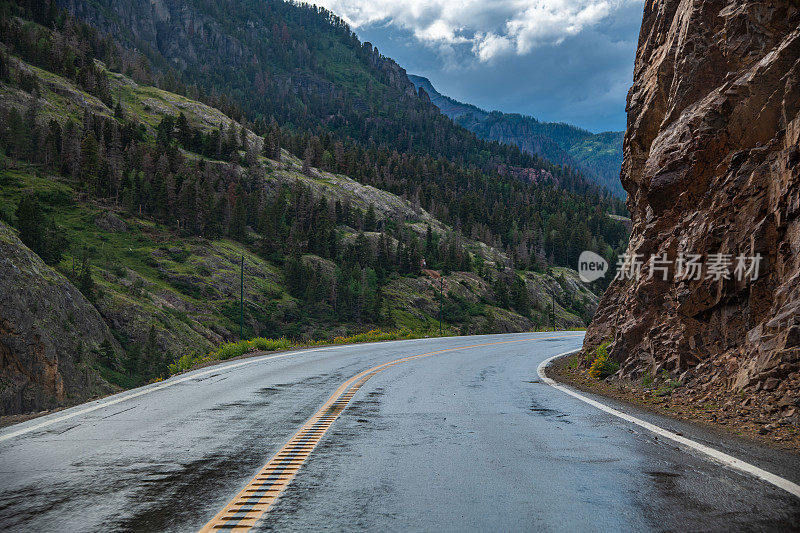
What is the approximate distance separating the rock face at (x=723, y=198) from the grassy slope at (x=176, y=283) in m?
50.1

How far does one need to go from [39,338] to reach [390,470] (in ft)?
136

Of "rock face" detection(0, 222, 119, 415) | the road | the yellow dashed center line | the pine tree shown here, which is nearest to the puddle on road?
the road

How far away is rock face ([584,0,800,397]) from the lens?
26.4ft

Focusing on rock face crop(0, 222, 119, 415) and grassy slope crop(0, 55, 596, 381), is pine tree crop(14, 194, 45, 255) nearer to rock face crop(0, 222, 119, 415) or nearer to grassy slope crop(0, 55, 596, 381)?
grassy slope crop(0, 55, 596, 381)

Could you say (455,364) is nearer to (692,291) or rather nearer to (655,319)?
(655,319)

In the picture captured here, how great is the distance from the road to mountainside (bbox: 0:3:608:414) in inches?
1406

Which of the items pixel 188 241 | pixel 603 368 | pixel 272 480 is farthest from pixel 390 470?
pixel 188 241

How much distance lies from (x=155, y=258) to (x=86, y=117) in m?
46.3

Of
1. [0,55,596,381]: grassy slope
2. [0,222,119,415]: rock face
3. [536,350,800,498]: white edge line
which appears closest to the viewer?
[536,350,800,498]: white edge line

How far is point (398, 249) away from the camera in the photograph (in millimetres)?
104750

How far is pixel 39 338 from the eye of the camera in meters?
A: 36.3

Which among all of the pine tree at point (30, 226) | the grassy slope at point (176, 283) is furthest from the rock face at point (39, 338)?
the pine tree at point (30, 226)

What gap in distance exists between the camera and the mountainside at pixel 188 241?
155ft
